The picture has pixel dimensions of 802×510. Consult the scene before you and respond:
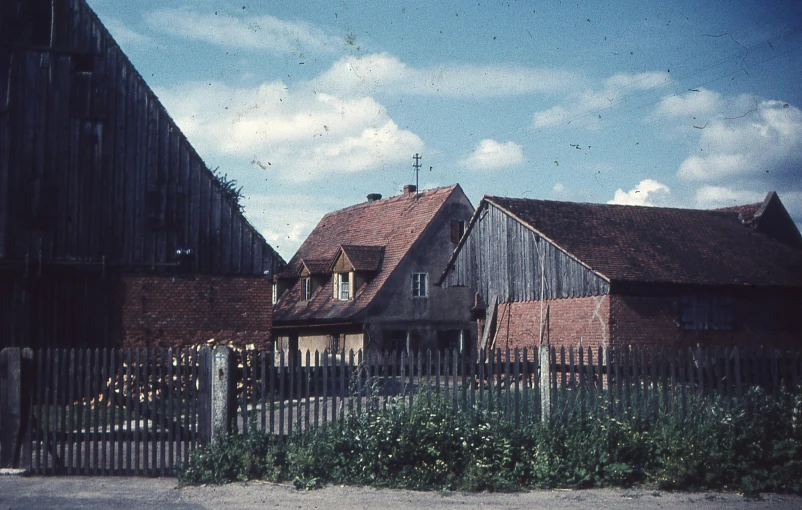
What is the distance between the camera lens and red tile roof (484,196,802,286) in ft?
93.2

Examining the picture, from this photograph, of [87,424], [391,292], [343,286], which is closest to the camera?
[87,424]

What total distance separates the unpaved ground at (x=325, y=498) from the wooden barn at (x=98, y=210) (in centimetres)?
1043

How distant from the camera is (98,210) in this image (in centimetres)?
2030

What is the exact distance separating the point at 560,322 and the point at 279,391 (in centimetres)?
1945

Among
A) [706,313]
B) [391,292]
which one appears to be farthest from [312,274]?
[706,313]

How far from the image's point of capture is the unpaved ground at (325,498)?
913 cm

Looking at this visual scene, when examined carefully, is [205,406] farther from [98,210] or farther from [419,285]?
[419,285]

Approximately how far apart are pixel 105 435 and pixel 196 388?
54.7 inches

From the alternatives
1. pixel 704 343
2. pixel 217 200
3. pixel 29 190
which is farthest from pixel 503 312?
pixel 29 190

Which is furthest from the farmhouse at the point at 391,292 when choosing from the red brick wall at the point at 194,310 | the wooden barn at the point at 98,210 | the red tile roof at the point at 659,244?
the wooden barn at the point at 98,210

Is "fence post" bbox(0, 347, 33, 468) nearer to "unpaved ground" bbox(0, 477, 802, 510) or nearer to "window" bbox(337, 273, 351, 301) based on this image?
"unpaved ground" bbox(0, 477, 802, 510)

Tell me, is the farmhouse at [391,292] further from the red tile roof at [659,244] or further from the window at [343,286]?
the red tile roof at [659,244]

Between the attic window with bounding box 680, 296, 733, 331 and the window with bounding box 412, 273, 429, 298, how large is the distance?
11952 millimetres

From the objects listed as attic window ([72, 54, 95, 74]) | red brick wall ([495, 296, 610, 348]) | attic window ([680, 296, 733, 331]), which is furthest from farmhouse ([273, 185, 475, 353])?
attic window ([72, 54, 95, 74])
